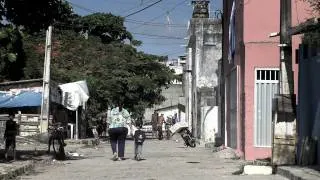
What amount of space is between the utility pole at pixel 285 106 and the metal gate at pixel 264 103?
14.7ft

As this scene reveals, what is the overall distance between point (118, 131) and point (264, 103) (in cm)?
482

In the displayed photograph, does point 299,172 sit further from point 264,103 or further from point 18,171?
point 264,103

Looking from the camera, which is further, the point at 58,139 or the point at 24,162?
the point at 58,139

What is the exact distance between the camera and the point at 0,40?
20578 mm

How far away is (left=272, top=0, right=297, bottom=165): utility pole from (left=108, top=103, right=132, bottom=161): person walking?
19.9 feet

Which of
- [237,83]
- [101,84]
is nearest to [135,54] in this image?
[101,84]

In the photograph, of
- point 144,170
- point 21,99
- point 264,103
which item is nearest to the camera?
point 144,170

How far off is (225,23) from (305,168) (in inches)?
571

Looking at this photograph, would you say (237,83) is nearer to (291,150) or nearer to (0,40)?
(291,150)

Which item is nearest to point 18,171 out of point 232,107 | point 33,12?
point 33,12

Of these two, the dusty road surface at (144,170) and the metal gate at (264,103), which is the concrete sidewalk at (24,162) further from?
the metal gate at (264,103)

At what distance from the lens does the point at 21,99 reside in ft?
113

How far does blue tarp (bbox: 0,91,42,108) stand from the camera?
34103 millimetres

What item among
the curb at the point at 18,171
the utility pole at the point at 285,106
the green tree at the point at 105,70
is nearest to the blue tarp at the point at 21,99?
the green tree at the point at 105,70
